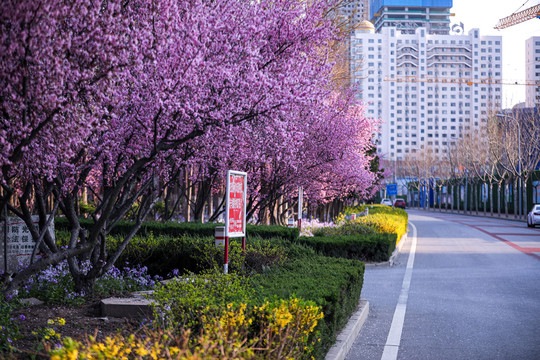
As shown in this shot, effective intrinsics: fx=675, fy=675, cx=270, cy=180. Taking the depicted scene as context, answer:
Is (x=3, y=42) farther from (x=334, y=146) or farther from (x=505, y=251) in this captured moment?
Answer: (x=505, y=251)

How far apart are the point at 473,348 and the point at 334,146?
12.7 metres

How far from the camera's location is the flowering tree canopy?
5703 millimetres

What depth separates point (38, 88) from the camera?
5.67 m

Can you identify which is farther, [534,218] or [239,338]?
[534,218]

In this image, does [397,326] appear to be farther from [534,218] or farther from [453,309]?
[534,218]

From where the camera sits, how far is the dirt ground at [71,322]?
6309mm

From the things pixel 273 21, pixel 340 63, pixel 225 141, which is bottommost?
pixel 225 141

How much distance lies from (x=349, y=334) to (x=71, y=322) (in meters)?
3.04

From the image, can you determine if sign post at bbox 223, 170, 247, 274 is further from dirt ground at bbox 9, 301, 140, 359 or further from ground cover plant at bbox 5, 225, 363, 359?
dirt ground at bbox 9, 301, 140, 359

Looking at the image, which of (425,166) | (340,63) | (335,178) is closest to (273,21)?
(335,178)

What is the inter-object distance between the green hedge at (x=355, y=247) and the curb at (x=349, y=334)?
24.6 feet

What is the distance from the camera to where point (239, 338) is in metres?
4.50

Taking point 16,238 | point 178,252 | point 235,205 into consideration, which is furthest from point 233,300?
point 178,252

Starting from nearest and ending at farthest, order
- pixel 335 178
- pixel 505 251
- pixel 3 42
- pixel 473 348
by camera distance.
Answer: pixel 3 42 → pixel 473 348 → pixel 505 251 → pixel 335 178
